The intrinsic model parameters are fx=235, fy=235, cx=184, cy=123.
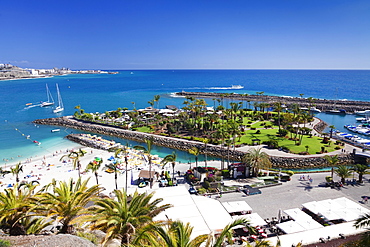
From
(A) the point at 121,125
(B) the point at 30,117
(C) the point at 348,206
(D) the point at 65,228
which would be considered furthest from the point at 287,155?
(B) the point at 30,117

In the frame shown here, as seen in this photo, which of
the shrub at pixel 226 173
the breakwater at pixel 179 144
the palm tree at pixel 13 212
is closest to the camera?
the palm tree at pixel 13 212

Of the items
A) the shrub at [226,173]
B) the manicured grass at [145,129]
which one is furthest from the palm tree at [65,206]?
the manicured grass at [145,129]

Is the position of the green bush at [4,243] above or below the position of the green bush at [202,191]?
above

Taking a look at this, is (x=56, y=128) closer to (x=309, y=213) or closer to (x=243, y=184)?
(x=243, y=184)

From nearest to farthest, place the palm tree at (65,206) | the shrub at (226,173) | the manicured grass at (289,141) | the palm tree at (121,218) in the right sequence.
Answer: the palm tree at (121,218) < the palm tree at (65,206) < the shrub at (226,173) < the manicured grass at (289,141)

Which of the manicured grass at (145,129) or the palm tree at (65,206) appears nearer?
the palm tree at (65,206)

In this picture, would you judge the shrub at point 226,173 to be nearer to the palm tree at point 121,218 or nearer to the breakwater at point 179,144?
the breakwater at point 179,144
